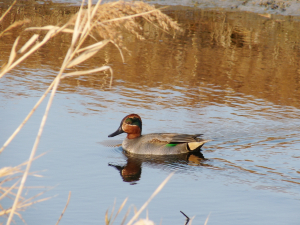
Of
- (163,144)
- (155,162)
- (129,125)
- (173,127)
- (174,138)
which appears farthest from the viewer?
(173,127)

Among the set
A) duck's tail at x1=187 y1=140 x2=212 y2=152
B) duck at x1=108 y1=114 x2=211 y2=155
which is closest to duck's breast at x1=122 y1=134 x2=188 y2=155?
duck at x1=108 y1=114 x2=211 y2=155

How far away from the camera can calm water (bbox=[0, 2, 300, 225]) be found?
540cm

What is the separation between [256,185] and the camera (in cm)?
616

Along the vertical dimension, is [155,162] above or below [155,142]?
below

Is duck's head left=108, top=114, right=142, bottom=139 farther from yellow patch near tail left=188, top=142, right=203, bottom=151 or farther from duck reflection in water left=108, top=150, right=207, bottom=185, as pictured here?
yellow patch near tail left=188, top=142, right=203, bottom=151

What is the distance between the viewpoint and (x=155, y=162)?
735 centimetres

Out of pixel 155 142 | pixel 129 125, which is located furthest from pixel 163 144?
pixel 129 125

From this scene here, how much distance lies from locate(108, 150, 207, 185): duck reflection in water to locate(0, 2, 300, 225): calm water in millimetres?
19

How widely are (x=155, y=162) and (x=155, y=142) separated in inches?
16.9

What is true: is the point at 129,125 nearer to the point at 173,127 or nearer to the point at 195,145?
the point at 173,127

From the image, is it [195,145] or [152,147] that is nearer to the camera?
[195,145]

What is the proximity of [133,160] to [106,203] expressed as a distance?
2.21 metres

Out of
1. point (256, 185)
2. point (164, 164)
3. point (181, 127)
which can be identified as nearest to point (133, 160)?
point (164, 164)

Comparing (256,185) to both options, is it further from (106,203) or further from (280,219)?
(106,203)
